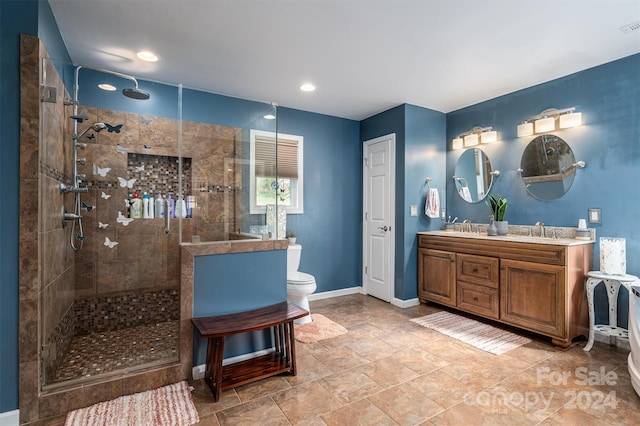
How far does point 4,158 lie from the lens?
171cm

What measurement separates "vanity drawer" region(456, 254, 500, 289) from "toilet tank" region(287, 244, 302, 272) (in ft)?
5.75

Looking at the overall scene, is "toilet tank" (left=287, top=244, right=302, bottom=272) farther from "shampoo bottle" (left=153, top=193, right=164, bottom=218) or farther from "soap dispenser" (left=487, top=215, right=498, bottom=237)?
"soap dispenser" (left=487, top=215, right=498, bottom=237)

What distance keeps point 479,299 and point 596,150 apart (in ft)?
5.61

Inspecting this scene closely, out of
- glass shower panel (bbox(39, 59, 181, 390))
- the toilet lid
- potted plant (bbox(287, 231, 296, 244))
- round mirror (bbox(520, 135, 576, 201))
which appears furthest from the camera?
potted plant (bbox(287, 231, 296, 244))

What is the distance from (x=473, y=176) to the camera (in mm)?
3844

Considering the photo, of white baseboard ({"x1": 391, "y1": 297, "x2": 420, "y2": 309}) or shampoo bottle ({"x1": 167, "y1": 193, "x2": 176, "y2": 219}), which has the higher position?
shampoo bottle ({"x1": 167, "y1": 193, "x2": 176, "y2": 219})

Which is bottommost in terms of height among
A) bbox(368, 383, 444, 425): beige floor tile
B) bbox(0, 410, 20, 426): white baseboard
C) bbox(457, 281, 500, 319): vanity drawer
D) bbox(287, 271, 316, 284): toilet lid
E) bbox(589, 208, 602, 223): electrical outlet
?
bbox(368, 383, 444, 425): beige floor tile

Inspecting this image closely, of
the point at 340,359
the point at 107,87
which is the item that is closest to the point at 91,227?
the point at 107,87

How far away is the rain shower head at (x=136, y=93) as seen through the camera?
267 centimetres

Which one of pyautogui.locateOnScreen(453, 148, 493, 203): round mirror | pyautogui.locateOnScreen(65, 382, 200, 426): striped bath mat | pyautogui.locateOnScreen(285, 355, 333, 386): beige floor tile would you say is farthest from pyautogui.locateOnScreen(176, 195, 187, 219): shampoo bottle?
pyautogui.locateOnScreen(453, 148, 493, 203): round mirror

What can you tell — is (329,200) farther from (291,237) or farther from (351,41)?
(351,41)

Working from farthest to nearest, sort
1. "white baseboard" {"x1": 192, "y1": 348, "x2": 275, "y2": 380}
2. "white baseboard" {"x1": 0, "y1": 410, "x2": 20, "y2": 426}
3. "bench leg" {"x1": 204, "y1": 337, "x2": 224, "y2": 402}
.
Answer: "white baseboard" {"x1": 192, "y1": 348, "x2": 275, "y2": 380}, "bench leg" {"x1": 204, "y1": 337, "x2": 224, "y2": 402}, "white baseboard" {"x1": 0, "y1": 410, "x2": 20, "y2": 426}

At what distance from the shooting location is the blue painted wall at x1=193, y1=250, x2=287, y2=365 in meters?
2.23

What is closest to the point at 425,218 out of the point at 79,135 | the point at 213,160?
the point at 213,160
